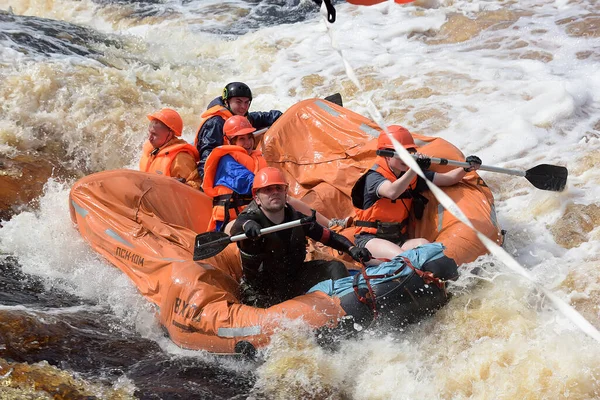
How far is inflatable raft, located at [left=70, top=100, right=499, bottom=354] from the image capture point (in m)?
3.78

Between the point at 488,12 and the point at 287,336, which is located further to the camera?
the point at 488,12

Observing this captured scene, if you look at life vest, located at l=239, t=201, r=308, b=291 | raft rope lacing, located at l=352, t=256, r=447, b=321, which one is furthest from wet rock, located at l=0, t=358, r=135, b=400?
raft rope lacing, located at l=352, t=256, r=447, b=321

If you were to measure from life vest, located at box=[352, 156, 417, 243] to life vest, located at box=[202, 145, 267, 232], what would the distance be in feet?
2.50

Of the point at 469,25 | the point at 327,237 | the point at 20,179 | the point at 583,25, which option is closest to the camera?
the point at 327,237

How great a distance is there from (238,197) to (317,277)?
2.98 ft

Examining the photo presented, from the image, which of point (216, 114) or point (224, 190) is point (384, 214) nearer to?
point (224, 190)

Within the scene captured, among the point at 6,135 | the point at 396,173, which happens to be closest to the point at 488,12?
the point at 396,173

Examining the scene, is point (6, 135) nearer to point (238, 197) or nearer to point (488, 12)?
point (238, 197)

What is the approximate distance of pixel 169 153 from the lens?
17.5 feet

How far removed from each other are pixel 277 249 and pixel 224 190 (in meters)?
0.89

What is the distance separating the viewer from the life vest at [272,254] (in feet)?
13.2

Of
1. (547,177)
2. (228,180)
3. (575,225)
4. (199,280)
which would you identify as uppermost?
(228,180)

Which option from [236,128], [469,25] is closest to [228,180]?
[236,128]

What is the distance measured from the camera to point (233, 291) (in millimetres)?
4203
